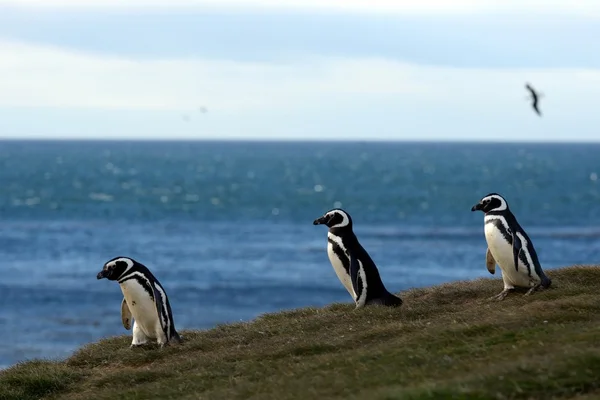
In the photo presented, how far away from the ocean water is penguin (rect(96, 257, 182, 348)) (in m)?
13.7

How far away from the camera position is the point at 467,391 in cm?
962

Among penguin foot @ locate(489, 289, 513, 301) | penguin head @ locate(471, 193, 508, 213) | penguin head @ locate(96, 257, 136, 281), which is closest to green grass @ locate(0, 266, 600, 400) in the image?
penguin foot @ locate(489, 289, 513, 301)

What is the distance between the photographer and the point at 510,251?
15289 mm

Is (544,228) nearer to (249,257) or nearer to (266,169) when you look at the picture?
(249,257)

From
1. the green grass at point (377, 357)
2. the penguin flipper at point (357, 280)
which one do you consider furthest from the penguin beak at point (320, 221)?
the green grass at point (377, 357)

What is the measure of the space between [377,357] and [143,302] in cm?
420

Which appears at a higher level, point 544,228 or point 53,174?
point 53,174

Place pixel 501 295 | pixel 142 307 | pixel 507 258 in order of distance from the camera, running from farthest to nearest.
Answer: pixel 507 258, pixel 501 295, pixel 142 307

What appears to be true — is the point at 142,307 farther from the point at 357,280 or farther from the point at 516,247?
the point at 516,247

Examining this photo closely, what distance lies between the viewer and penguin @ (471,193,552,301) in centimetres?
1515

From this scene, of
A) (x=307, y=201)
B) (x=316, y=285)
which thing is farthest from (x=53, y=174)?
(x=316, y=285)

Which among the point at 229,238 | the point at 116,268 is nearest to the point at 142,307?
the point at 116,268

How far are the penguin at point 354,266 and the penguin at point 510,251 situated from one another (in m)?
1.47

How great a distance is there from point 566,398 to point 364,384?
6.88 feet
